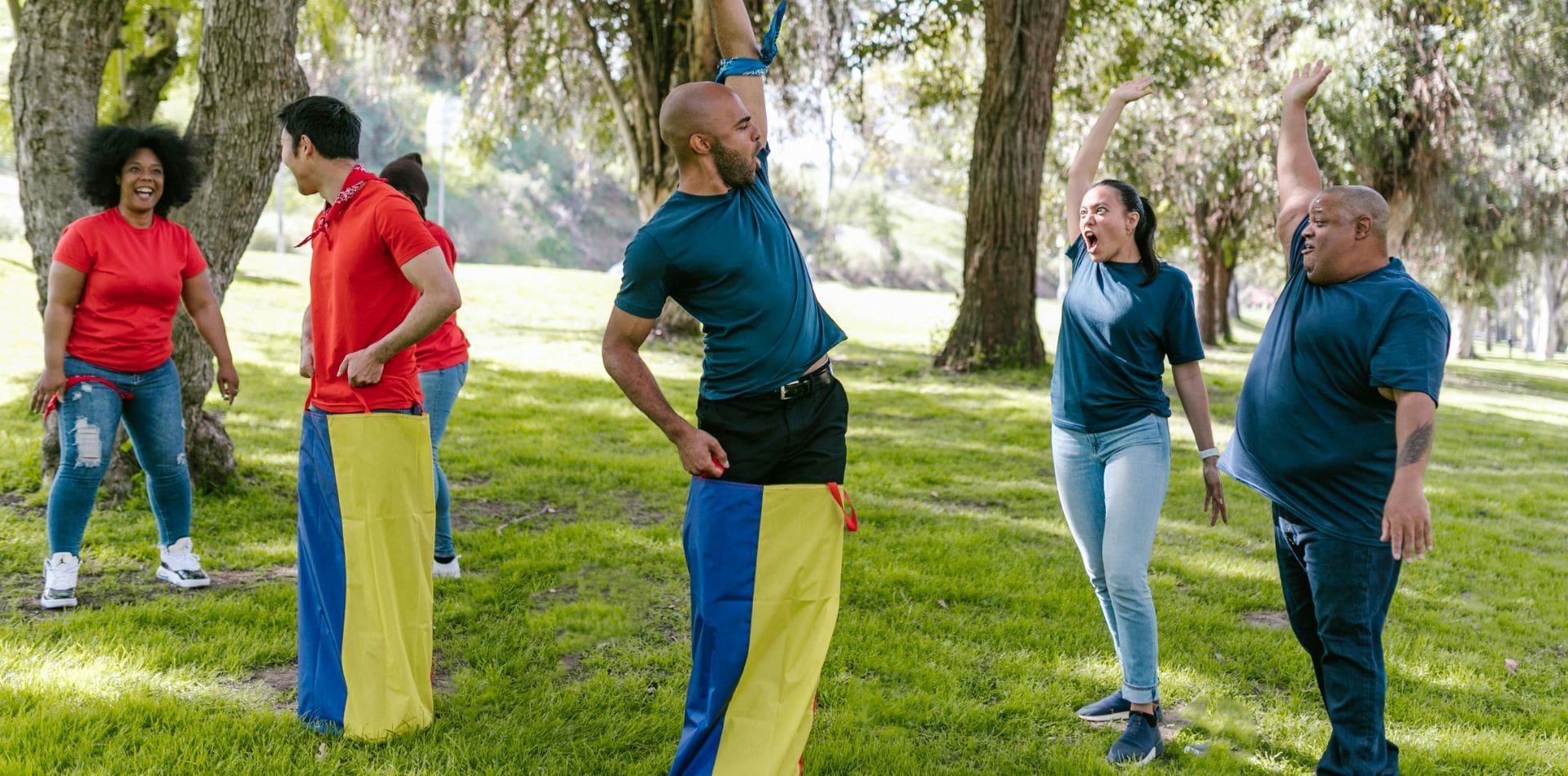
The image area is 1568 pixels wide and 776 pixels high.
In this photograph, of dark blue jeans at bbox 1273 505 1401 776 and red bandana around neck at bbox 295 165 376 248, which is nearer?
dark blue jeans at bbox 1273 505 1401 776

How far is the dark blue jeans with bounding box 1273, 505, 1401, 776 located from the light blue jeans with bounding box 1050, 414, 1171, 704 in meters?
0.53

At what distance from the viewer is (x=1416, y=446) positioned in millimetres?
3164

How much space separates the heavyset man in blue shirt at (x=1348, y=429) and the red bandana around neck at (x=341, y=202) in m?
3.05

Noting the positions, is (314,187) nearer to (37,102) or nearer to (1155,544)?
(37,102)

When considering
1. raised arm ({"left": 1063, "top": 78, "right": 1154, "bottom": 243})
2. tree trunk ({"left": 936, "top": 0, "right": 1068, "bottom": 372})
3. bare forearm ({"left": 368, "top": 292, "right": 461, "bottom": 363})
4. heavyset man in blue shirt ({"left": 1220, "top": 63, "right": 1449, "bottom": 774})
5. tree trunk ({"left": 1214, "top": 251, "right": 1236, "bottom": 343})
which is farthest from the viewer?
tree trunk ({"left": 1214, "top": 251, "right": 1236, "bottom": 343})

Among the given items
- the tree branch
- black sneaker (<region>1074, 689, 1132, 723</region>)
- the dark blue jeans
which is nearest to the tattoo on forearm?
the dark blue jeans

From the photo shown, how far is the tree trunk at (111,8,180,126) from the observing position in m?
11.3

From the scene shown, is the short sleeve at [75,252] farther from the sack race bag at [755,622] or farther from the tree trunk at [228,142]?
the sack race bag at [755,622]

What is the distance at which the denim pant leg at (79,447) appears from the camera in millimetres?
5062

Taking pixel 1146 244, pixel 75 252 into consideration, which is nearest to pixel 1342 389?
pixel 1146 244

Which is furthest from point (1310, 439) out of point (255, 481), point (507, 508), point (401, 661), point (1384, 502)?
point (255, 481)

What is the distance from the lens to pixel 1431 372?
3.19m

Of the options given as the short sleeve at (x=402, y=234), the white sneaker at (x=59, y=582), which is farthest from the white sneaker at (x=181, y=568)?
the short sleeve at (x=402, y=234)

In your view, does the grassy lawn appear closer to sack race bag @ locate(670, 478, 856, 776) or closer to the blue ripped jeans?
the blue ripped jeans
